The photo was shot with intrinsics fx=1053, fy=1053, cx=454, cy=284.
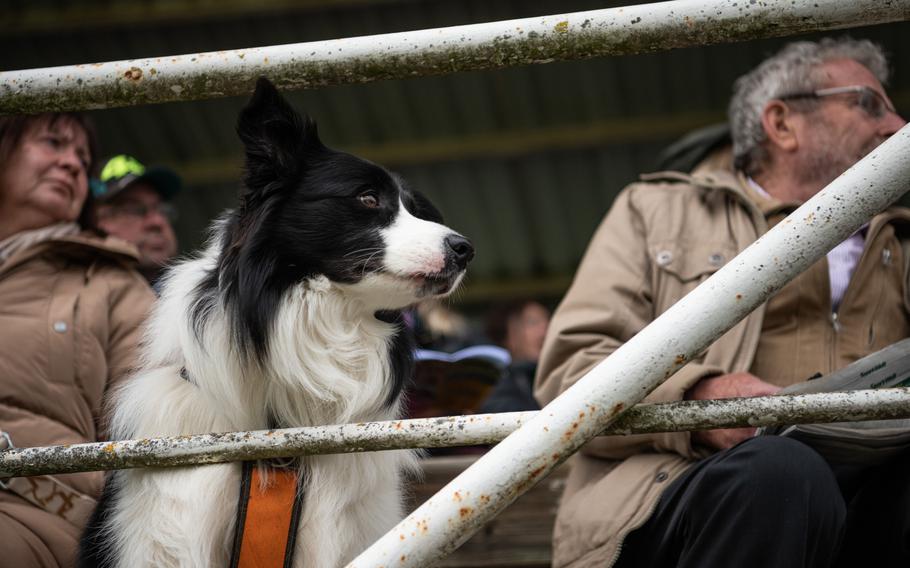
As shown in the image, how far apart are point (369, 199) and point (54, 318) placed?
97 centimetres

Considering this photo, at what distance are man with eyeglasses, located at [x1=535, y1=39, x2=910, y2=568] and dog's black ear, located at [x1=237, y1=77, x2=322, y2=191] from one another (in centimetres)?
79

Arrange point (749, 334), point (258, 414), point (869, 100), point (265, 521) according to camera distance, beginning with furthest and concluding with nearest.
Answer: point (869, 100) < point (749, 334) < point (258, 414) < point (265, 521)

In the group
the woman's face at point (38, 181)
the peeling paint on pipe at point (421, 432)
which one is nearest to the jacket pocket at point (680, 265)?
the peeling paint on pipe at point (421, 432)

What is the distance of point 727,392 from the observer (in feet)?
8.01

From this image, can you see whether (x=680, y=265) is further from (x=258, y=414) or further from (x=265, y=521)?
(x=265, y=521)

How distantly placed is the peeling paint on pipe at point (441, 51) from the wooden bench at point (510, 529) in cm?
177

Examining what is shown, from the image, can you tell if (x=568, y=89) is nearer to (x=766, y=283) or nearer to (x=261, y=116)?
(x=261, y=116)

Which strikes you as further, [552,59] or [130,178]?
[130,178]

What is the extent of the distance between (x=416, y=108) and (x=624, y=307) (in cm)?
469

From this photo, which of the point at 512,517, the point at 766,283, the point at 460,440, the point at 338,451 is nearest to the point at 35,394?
the point at 338,451

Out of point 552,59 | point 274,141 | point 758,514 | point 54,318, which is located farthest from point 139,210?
point 758,514

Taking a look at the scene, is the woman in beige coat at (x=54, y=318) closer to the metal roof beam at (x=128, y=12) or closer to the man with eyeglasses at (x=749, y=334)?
the man with eyeglasses at (x=749, y=334)

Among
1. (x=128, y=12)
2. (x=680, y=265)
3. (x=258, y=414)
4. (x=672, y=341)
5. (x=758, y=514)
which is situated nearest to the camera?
(x=672, y=341)

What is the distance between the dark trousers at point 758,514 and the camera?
6.84 ft
